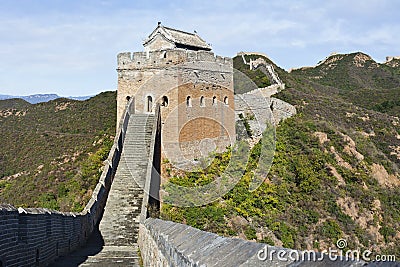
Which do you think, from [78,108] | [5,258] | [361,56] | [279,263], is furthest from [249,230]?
[361,56]

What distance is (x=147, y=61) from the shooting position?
1920cm

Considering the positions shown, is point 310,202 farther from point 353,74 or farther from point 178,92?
point 353,74

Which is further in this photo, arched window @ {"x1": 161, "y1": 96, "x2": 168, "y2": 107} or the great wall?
arched window @ {"x1": 161, "y1": 96, "x2": 168, "y2": 107}

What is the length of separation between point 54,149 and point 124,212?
19.3 meters

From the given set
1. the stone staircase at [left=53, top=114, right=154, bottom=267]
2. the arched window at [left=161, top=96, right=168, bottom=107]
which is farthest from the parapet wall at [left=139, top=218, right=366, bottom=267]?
the arched window at [left=161, top=96, right=168, bottom=107]

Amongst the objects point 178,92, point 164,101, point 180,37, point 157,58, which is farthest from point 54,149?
point 178,92

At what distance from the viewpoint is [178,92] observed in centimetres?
1900

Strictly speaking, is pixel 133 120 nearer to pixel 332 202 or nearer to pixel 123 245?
pixel 123 245

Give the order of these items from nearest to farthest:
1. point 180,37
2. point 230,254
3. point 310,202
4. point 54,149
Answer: point 230,254
point 310,202
point 180,37
point 54,149

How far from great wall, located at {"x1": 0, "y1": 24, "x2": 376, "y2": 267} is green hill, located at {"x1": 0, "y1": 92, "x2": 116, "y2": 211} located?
2.47m

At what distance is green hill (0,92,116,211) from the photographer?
69.3 feet

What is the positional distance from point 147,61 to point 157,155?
3.46m

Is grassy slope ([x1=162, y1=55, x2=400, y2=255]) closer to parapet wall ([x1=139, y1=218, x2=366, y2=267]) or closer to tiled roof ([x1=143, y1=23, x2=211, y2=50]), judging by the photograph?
tiled roof ([x1=143, y1=23, x2=211, y2=50])

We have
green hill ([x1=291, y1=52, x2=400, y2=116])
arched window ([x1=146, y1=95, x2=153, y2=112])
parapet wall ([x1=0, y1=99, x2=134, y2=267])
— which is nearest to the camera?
parapet wall ([x1=0, y1=99, x2=134, y2=267])
